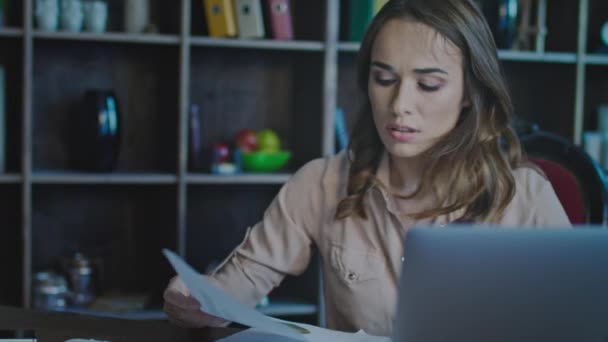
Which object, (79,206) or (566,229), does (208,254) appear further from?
(566,229)

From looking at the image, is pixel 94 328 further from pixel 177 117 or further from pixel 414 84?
pixel 177 117

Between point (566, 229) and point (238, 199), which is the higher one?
point (566, 229)

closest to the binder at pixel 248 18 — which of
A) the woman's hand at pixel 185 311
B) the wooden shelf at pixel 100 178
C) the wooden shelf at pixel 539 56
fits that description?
the wooden shelf at pixel 100 178

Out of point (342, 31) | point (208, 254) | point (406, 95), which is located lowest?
point (208, 254)

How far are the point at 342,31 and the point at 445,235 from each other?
6.88ft

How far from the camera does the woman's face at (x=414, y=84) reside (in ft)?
4.07

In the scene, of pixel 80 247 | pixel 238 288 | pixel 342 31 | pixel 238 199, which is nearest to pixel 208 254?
pixel 238 199

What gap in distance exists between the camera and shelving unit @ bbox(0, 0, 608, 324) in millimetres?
2570

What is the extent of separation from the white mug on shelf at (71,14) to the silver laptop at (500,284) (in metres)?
2.00

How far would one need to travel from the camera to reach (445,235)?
0.69m

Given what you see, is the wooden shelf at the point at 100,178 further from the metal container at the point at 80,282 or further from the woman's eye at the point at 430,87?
the woman's eye at the point at 430,87

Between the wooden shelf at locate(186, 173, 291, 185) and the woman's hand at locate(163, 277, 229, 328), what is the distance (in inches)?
54.9

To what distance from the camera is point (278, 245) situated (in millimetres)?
1418

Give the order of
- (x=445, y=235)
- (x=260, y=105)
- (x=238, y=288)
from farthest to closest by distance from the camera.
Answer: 1. (x=260, y=105)
2. (x=238, y=288)
3. (x=445, y=235)
